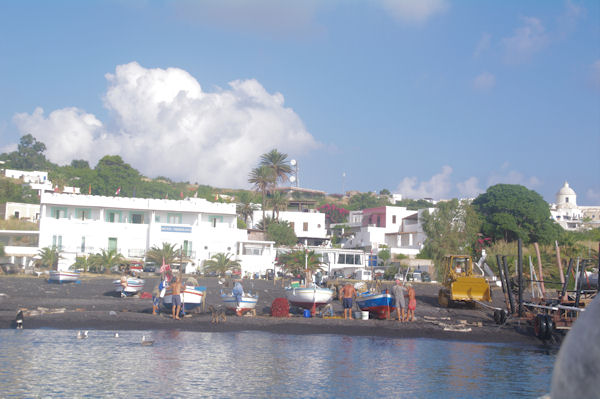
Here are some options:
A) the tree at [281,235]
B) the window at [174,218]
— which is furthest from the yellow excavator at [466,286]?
the tree at [281,235]

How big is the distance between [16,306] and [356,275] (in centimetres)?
3170

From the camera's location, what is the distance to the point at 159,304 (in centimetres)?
2836

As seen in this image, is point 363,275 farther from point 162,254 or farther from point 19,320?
point 19,320

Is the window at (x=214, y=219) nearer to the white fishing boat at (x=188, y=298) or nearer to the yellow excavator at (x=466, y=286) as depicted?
the yellow excavator at (x=466, y=286)

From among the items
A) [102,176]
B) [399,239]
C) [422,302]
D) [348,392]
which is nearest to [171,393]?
[348,392]

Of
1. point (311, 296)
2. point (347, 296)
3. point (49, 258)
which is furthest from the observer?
point (49, 258)

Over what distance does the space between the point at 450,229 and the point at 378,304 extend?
108 feet

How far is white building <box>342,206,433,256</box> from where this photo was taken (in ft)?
234

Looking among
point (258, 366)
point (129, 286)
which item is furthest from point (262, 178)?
point (258, 366)

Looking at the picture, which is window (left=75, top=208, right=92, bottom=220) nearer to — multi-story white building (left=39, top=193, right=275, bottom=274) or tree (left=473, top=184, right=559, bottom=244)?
multi-story white building (left=39, top=193, right=275, bottom=274)

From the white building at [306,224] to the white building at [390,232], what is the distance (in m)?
3.84

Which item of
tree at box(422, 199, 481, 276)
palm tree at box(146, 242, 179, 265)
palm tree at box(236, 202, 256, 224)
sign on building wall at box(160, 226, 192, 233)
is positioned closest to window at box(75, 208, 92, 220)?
sign on building wall at box(160, 226, 192, 233)

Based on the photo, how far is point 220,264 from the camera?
2035 inches

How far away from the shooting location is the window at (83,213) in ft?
173
